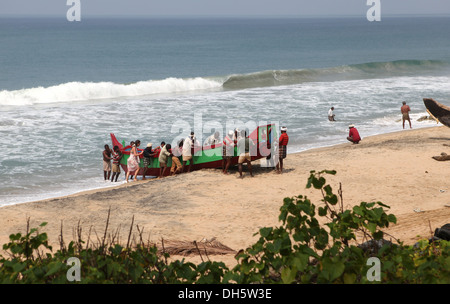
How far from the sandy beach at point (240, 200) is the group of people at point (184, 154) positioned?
0.53 meters

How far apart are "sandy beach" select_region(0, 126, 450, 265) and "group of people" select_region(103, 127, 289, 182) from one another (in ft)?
1.73

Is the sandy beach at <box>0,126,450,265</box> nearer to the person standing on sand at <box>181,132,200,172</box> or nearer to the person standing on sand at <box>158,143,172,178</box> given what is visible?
the person standing on sand at <box>181,132,200,172</box>

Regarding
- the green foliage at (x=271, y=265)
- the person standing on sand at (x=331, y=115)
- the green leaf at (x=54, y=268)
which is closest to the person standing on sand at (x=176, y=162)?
the green foliage at (x=271, y=265)

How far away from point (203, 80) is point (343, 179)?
29.1 metres

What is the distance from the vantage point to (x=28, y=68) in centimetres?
5175

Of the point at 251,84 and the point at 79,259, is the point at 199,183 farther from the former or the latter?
the point at 251,84

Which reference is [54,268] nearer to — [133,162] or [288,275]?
[288,275]

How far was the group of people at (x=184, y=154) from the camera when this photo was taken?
14375mm

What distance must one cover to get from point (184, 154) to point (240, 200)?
328cm

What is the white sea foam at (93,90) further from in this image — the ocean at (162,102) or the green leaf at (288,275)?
the green leaf at (288,275)

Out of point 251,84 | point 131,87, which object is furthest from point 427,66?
point 131,87

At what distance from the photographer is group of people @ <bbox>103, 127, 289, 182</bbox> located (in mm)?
14375

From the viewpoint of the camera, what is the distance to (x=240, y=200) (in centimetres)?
1265
